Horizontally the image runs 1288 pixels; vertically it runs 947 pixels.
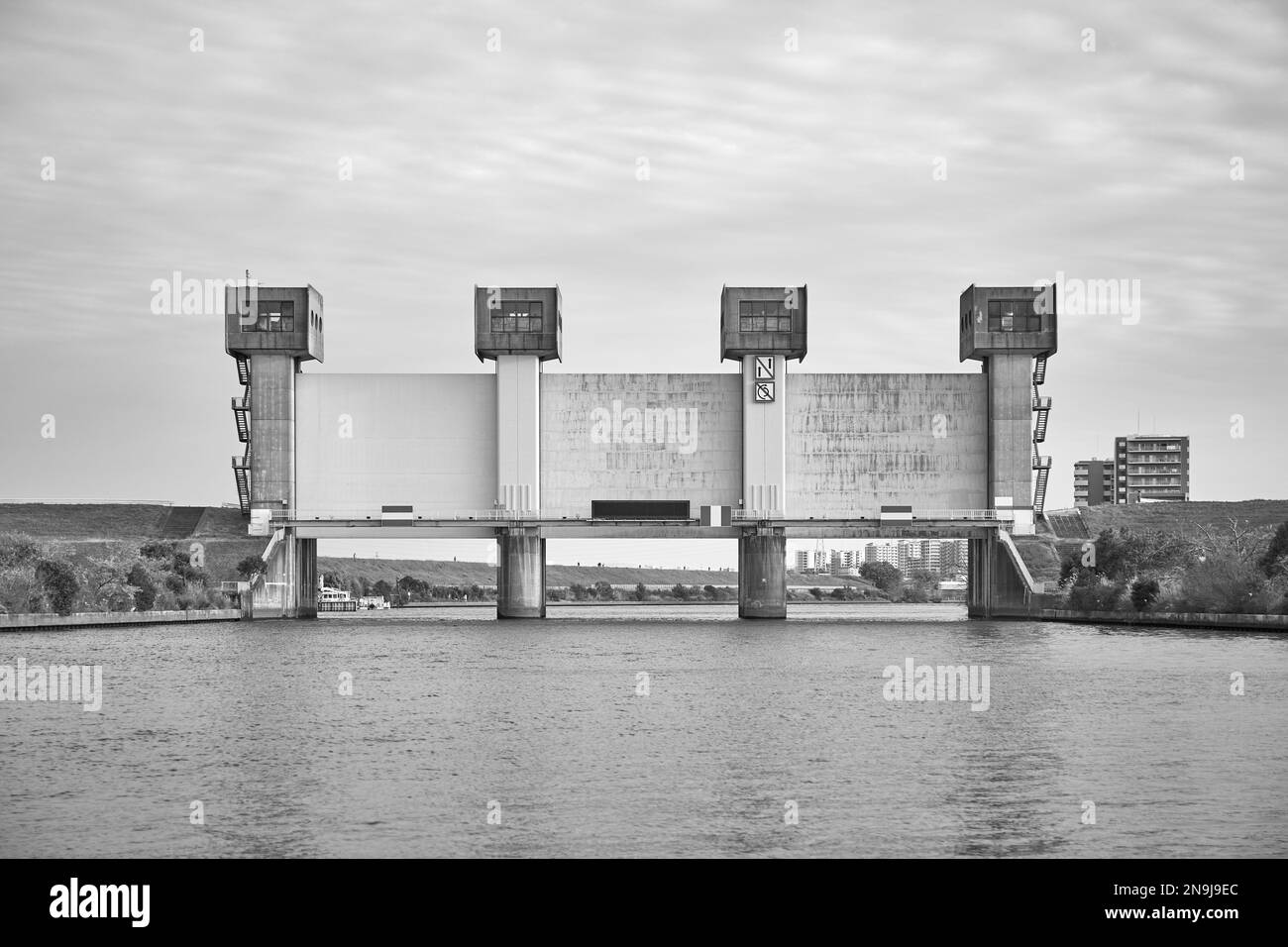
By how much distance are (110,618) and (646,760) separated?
70.2 metres

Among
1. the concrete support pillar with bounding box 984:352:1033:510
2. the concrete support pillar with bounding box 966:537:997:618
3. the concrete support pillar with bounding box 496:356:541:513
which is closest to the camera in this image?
the concrete support pillar with bounding box 496:356:541:513

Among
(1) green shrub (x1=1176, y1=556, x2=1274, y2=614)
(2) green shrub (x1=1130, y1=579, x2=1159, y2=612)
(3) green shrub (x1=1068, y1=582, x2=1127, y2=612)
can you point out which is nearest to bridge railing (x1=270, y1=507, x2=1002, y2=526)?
(3) green shrub (x1=1068, y1=582, x2=1127, y2=612)

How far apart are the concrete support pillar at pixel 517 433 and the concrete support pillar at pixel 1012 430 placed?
31514 mm

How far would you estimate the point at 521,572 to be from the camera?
99.8m

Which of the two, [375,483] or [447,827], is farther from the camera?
[375,483]

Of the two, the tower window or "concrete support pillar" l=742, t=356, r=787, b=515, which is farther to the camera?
the tower window

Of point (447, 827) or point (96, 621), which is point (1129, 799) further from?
point (96, 621)

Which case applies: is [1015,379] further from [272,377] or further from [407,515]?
[272,377]

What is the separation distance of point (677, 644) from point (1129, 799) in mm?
49814

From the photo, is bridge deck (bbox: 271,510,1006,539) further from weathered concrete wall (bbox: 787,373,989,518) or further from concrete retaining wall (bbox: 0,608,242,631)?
concrete retaining wall (bbox: 0,608,242,631)

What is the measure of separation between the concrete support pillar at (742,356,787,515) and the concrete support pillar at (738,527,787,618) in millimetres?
2036

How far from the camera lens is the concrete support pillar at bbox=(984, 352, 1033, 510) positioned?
328ft
